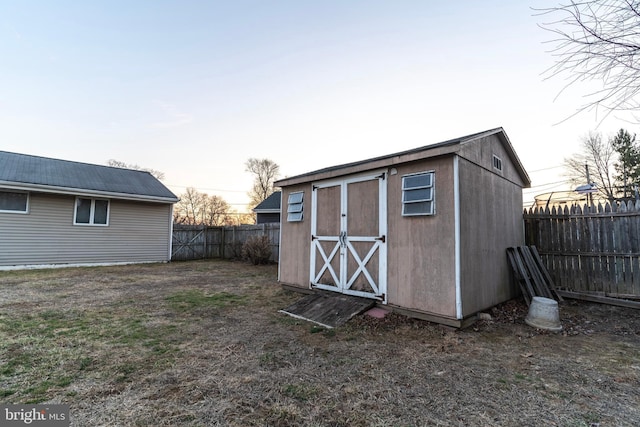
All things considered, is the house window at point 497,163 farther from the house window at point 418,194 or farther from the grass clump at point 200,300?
the grass clump at point 200,300

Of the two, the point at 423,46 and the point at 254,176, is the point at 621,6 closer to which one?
the point at 423,46

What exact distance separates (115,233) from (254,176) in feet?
57.0

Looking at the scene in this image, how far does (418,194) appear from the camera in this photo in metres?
4.27

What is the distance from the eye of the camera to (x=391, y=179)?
4621 millimetres

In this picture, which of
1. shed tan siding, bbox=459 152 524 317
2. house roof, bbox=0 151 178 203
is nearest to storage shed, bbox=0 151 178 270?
house roof, bbox=0 151 178 203

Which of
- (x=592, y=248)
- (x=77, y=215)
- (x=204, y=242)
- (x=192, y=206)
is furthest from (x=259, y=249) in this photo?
(x=192, y=206)

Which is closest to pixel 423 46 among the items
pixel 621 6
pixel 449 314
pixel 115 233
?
pixel 621 6

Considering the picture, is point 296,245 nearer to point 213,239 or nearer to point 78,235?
point 78,235

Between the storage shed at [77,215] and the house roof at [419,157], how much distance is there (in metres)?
8.20

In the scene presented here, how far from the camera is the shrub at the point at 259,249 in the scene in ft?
37.9

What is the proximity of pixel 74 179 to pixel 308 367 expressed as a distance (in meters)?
12.1

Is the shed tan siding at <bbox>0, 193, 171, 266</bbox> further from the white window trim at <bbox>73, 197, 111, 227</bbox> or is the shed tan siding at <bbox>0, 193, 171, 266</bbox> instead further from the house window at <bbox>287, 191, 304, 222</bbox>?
the house window at <bbox>287, 191, 304, 222</bbox>

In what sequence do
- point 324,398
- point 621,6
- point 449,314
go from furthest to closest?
1. point 449,314
2. point 324,398
3. point 621,6

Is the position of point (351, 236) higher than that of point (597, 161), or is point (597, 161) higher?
point (597, 161)
